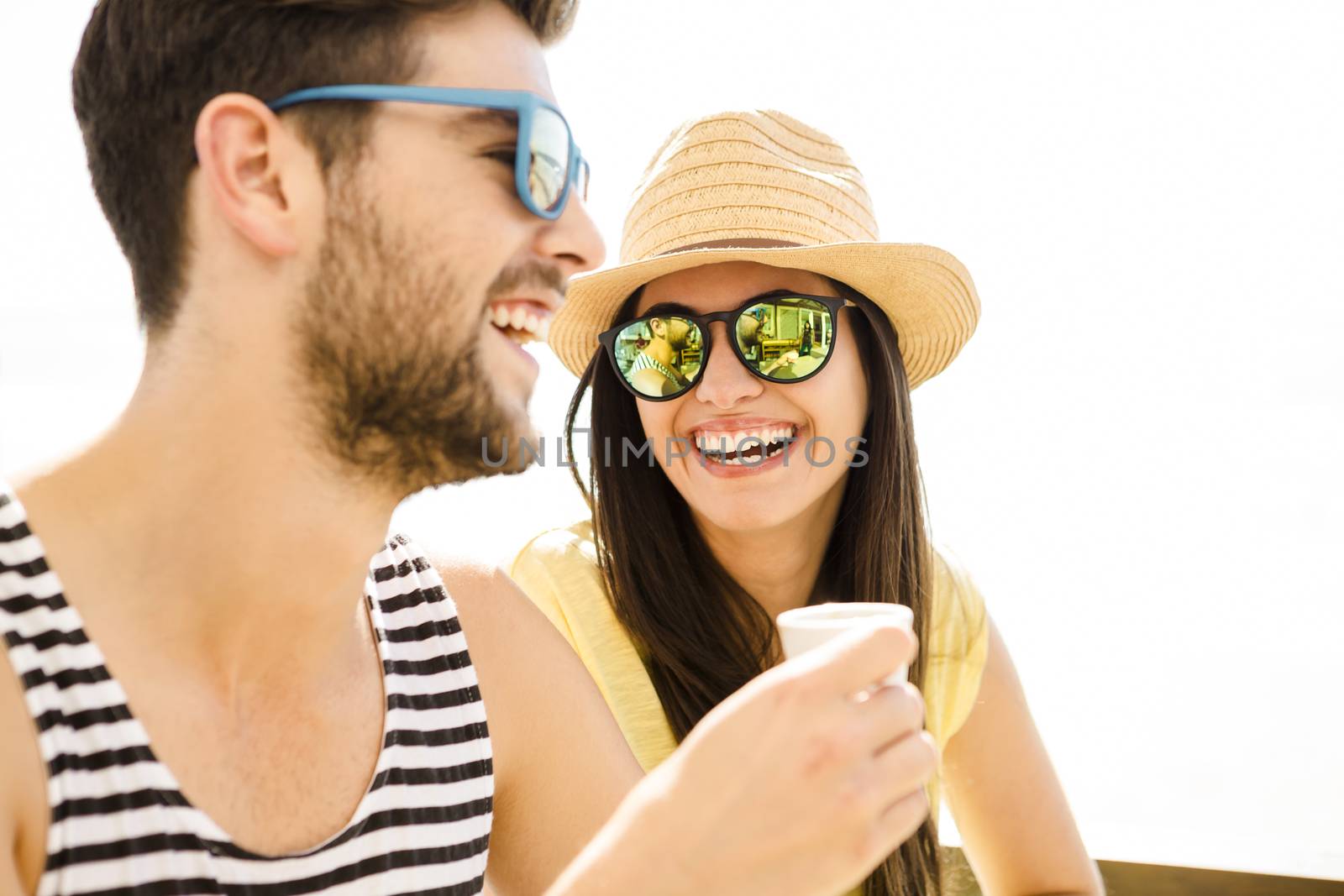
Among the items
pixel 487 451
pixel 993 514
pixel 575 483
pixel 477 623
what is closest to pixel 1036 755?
pixel 575 483

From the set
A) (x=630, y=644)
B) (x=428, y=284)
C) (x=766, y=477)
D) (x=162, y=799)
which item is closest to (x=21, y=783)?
(x=162, y=799)

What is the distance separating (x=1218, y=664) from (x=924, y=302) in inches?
279

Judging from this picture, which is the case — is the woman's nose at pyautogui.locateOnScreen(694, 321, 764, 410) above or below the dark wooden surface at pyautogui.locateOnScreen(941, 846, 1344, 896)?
above

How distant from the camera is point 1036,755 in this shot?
2551mm

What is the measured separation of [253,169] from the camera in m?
1.36

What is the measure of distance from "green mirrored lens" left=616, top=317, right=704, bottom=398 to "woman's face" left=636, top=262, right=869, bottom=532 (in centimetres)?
4

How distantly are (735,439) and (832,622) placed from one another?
1.37 m

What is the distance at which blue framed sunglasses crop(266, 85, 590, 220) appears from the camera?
136 centimetres

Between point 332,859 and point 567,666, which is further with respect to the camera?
point 567,666

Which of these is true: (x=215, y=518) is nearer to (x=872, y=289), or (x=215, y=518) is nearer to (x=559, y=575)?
(x=559, y=575)

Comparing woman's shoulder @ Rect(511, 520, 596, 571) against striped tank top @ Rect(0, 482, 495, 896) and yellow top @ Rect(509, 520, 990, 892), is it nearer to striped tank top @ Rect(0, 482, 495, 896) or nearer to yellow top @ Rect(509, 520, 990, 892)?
yellow top @ Rect(509, 520, 990, 892)

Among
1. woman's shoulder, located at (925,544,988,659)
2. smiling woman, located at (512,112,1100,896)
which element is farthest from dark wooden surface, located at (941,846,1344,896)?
woman's shoulder, located at (925,544,988,659)

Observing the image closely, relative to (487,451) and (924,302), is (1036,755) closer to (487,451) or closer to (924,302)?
(924,302)

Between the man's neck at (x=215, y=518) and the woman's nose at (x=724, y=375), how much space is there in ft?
3.71
